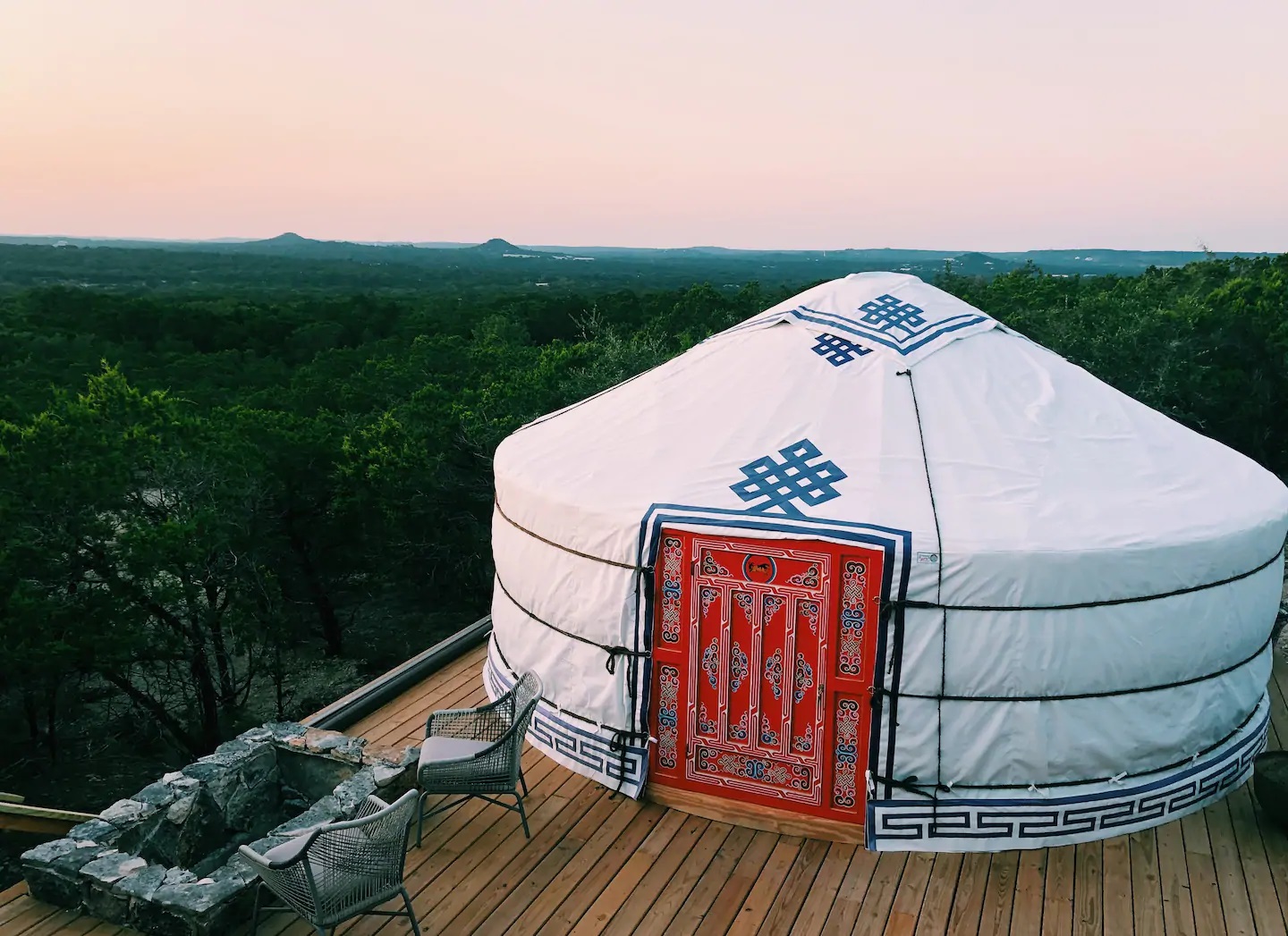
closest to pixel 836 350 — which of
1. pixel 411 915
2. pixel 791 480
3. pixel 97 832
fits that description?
pixel 791 480

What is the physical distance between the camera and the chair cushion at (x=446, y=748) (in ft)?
14.1

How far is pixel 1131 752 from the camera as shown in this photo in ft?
14.3

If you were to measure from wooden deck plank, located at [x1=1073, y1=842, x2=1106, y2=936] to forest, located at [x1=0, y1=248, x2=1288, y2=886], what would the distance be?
6583 mm

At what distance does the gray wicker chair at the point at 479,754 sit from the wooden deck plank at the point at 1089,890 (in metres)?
2.44

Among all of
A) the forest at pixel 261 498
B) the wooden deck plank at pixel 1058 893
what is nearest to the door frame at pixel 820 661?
the wooden deck plank at pixel 1058 893

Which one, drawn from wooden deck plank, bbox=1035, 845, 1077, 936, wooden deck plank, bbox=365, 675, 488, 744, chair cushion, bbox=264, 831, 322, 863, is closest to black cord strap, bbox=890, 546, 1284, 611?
wooden deck plank, bbox=1035, 845, 1077, 936

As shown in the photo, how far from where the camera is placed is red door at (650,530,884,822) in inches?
168

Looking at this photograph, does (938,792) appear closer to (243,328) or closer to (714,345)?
(714,345)

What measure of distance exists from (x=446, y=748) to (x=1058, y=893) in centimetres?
281

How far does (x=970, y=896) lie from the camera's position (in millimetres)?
3971

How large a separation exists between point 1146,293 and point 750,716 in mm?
19936

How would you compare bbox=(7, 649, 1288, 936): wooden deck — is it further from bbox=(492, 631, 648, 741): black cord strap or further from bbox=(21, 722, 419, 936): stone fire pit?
Answer: bbox=(492, 631, 648, 741): black cord strap

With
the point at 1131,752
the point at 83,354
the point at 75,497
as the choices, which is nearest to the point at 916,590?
the point at 1131,752

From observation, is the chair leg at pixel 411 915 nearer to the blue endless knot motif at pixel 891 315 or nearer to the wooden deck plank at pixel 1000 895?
the wooden deck plank at pixel 1000 895
